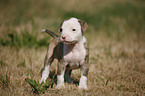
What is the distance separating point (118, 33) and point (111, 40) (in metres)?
0.68

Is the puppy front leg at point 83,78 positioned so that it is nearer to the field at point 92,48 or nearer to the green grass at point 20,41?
the field at point 92,48

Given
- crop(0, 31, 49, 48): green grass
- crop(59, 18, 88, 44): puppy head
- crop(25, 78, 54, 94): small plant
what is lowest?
crop(25, 78, 54, 94): small plant

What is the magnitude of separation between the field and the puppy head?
2.47 ft

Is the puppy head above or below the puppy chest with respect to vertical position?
above

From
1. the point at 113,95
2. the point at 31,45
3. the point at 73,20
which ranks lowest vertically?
the point at 113,95

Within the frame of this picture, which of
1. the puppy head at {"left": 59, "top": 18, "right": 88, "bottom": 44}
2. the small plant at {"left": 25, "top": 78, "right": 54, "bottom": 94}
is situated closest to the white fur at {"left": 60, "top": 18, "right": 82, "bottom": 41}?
the puppy head at {"left": 59, "top": 18, "right": 88, "bottom": 44}

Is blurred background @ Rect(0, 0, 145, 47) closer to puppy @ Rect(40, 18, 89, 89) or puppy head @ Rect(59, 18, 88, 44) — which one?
puppy @ Rect(40, 18, 89, 89)

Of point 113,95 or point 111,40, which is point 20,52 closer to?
point 113,95

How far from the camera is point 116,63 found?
156 inches

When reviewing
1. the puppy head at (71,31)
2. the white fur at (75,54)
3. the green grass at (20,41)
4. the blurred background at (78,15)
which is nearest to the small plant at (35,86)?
the white fur at (75,54)

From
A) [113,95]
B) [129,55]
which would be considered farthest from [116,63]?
[113,95]

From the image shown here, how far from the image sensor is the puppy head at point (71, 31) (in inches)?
95.9

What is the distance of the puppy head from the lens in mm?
2437

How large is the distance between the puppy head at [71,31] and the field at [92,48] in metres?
0.75
